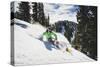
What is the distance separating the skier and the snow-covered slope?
0.03 meters

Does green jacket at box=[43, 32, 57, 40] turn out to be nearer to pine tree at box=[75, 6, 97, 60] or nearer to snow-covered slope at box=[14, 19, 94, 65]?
snow-covered slope at box=[14, 19, 94, 65]

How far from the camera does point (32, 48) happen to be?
1.94 m

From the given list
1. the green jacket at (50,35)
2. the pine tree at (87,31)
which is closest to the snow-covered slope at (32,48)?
the green jacket at (50,35)

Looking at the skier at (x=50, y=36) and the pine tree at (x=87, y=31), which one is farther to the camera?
the pine tree at (x=87, y=31)

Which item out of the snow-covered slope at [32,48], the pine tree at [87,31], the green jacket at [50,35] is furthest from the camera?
the pine tree at [87,31]

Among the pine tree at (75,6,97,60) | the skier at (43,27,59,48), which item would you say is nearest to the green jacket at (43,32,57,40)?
the skier at (43,27,59,48)

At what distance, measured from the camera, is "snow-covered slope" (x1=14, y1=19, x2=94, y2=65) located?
1.89 metres

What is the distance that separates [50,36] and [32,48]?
19cm

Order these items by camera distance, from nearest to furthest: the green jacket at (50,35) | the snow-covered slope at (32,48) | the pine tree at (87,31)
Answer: the snow-covered slope at (32,48) → the green jacket at (50,35) → the pine tree at (87,31)

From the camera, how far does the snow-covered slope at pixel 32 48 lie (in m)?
1.89

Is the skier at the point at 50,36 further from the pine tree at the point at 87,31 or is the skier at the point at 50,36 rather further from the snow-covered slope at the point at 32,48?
the pine tree at the point at 87,31

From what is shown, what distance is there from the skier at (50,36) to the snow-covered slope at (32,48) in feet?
0.11
